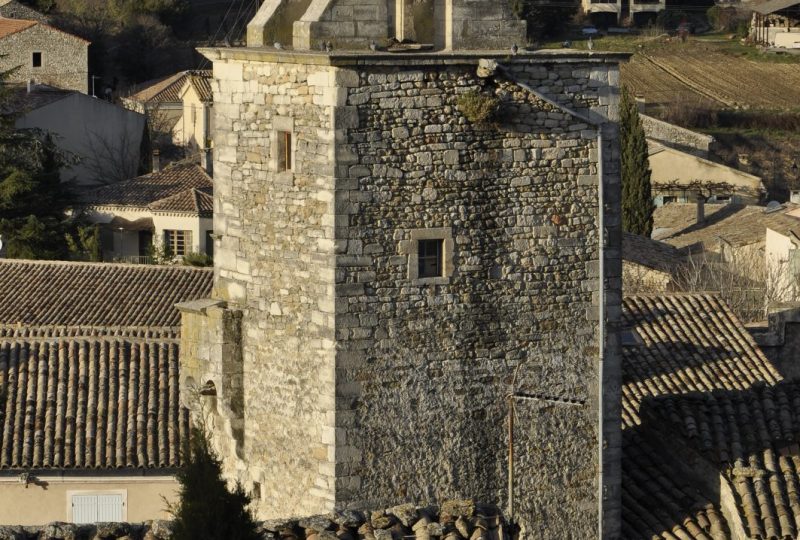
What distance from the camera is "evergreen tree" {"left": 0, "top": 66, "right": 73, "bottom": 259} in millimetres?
42094

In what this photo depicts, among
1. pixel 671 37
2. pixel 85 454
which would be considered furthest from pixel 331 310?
pixel 671 37

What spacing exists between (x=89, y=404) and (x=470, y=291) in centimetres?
869

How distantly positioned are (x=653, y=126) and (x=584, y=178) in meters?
46.8

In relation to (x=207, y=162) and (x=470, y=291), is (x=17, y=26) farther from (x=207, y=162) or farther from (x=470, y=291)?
(x=470, y=291)

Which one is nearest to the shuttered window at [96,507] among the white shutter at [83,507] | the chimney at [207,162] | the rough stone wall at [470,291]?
the white shutter at [83,507]

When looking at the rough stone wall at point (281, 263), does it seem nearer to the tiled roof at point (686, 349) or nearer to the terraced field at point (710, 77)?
the tiled roof at point (686, 349)

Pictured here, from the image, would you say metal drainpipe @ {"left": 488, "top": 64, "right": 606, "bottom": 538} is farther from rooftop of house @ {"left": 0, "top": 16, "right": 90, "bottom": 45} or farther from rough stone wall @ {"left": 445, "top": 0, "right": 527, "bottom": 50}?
rooftop of house @ {"left": 0, "top": 16, "right": 90, "bottom": 45}

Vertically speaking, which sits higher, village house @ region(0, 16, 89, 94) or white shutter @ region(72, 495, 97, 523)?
village house @ region(0, 16, 89, 94)

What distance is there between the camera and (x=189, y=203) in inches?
1747

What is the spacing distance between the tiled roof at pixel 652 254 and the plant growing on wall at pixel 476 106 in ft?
70.5

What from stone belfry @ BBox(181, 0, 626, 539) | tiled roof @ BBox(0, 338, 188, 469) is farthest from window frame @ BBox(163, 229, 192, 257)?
stone belfry @ BBox(181, 0, 626, 539)

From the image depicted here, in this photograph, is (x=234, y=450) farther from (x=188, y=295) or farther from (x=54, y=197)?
(x=54, y=197)

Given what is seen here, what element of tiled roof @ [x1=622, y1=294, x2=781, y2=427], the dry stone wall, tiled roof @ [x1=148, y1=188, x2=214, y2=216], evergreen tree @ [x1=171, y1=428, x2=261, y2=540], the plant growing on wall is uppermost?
the plant growing on wall

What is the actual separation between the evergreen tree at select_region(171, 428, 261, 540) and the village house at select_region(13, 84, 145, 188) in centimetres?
4021
